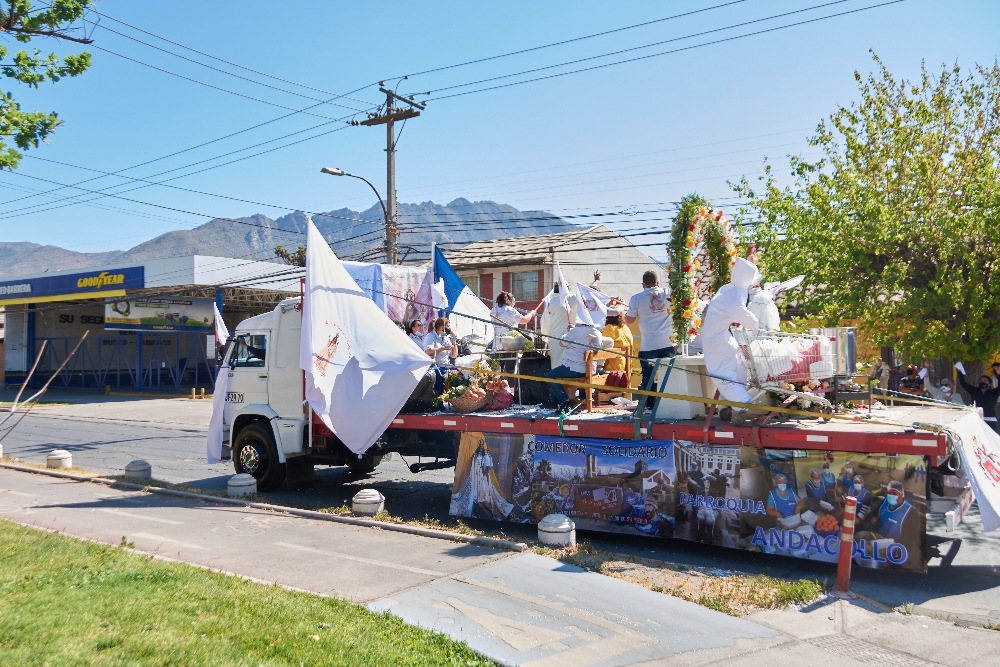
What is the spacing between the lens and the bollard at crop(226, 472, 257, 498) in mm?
10375

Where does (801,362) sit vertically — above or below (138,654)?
above

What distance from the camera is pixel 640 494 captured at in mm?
7762

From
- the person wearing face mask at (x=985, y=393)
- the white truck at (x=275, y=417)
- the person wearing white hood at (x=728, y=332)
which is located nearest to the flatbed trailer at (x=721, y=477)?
the person wearing white hood at (x=728, y=332)

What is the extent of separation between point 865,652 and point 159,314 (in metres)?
36.4

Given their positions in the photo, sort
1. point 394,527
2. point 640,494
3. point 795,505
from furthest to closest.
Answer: point 394,527 → point 640,494 → point 795,505

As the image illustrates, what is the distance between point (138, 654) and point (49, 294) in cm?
3992

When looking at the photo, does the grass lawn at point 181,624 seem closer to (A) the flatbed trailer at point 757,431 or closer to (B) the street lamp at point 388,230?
(A) the flatbed trailer at point 757,431

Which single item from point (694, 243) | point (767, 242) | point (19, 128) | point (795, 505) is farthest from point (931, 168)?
point (19, 128)

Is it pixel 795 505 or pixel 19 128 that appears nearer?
pixel 795 505

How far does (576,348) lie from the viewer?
28.9 ft

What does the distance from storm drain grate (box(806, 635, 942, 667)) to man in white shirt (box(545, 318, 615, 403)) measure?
12.6ft

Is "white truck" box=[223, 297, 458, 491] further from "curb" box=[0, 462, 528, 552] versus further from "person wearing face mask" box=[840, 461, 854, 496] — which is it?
"person wearing face mask" box=[840, 461, 854, 496]

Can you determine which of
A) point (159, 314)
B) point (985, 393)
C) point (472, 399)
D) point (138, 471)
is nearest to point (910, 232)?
point (985, 393)

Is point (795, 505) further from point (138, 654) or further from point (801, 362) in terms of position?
point (138, 654)
